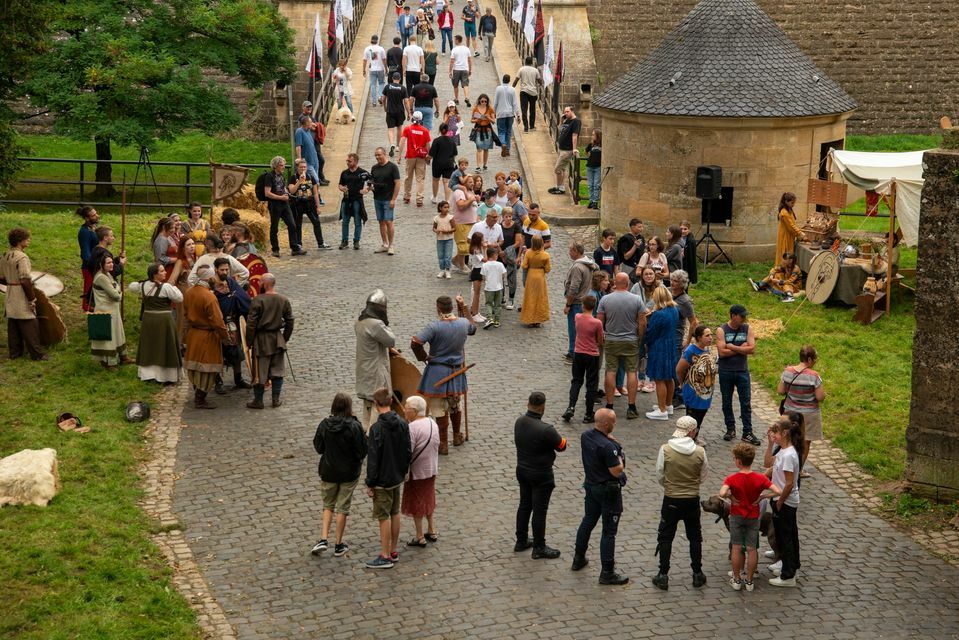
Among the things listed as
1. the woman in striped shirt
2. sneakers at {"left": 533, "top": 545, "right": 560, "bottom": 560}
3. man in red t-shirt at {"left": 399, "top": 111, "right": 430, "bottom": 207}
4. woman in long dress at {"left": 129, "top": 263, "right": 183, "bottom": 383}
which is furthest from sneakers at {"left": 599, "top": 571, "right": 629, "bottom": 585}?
man in red t-shirt at {"left": 399, "top": 111, "right": 430, "bottom": 207}

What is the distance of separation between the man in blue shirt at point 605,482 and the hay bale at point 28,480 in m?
4.93

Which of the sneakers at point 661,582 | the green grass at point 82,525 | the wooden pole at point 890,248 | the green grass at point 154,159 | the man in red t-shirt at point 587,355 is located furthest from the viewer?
the green grass at point 154,159

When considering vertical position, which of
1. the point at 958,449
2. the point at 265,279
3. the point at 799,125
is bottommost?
the point at 958,449

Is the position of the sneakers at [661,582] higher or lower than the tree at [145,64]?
lower

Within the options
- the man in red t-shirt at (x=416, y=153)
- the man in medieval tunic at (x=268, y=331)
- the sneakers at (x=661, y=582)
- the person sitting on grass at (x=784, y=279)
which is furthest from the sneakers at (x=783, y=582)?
the man in red t-shirt at (x=416, y=153)

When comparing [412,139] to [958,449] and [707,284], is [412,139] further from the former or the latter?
[958,449]

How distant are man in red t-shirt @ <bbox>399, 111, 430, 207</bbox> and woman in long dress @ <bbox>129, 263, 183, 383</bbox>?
29.0 feet

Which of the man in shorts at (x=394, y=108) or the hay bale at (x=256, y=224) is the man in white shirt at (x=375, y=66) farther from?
the hay bale at (x=256, y=224)

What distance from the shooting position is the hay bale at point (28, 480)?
41.6ft

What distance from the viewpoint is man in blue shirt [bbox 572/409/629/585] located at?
11570 mm

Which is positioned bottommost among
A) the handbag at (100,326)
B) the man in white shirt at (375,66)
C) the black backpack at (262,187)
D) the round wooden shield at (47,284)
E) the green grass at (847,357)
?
the green grass at (847,357)

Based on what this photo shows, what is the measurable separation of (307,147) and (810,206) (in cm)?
856

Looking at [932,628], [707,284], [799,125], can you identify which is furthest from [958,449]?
[799,125]

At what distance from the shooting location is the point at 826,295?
20.5 metres
